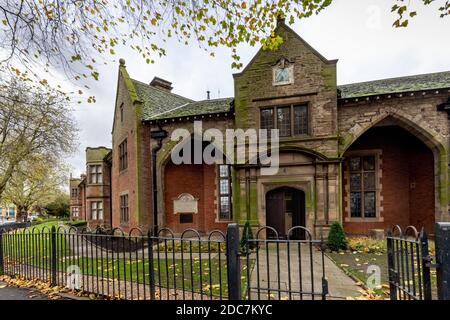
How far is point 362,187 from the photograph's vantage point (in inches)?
501

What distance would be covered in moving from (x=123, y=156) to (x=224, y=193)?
7.16 meters

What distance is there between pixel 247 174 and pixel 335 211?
4.05 m

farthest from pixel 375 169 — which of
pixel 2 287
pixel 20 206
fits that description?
pixel 20 206

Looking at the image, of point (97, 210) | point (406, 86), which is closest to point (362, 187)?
point (406, 86)

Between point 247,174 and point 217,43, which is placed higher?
point 217,43

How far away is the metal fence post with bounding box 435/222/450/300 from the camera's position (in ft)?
8.25

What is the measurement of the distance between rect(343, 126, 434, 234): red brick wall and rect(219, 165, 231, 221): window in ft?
20.2

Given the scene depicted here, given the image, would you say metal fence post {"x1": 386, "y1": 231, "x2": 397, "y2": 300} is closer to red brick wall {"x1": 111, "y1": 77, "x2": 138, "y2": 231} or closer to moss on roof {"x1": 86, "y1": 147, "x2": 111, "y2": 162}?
red brick wall {"x1": 111, "y1": 77, "x2": 138, "y2": 231}

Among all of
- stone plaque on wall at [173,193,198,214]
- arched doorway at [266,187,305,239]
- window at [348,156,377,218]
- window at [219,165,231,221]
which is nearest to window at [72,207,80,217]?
stone plaque on wall at [173,193,198,214]

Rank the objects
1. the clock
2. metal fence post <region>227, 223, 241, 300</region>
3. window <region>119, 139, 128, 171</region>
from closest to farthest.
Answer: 1. metal fence post <region>227, 223, 241, 300</region>
2. the clock
3. window <region>119, 139, 128, 171</region>

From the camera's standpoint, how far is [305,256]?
8969mm

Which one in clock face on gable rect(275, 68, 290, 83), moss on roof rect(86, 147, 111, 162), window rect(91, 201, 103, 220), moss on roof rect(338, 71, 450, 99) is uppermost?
clock face on gable rect(275, 68, 290, 83)

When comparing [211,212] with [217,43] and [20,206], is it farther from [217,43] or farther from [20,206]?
[20,206]
